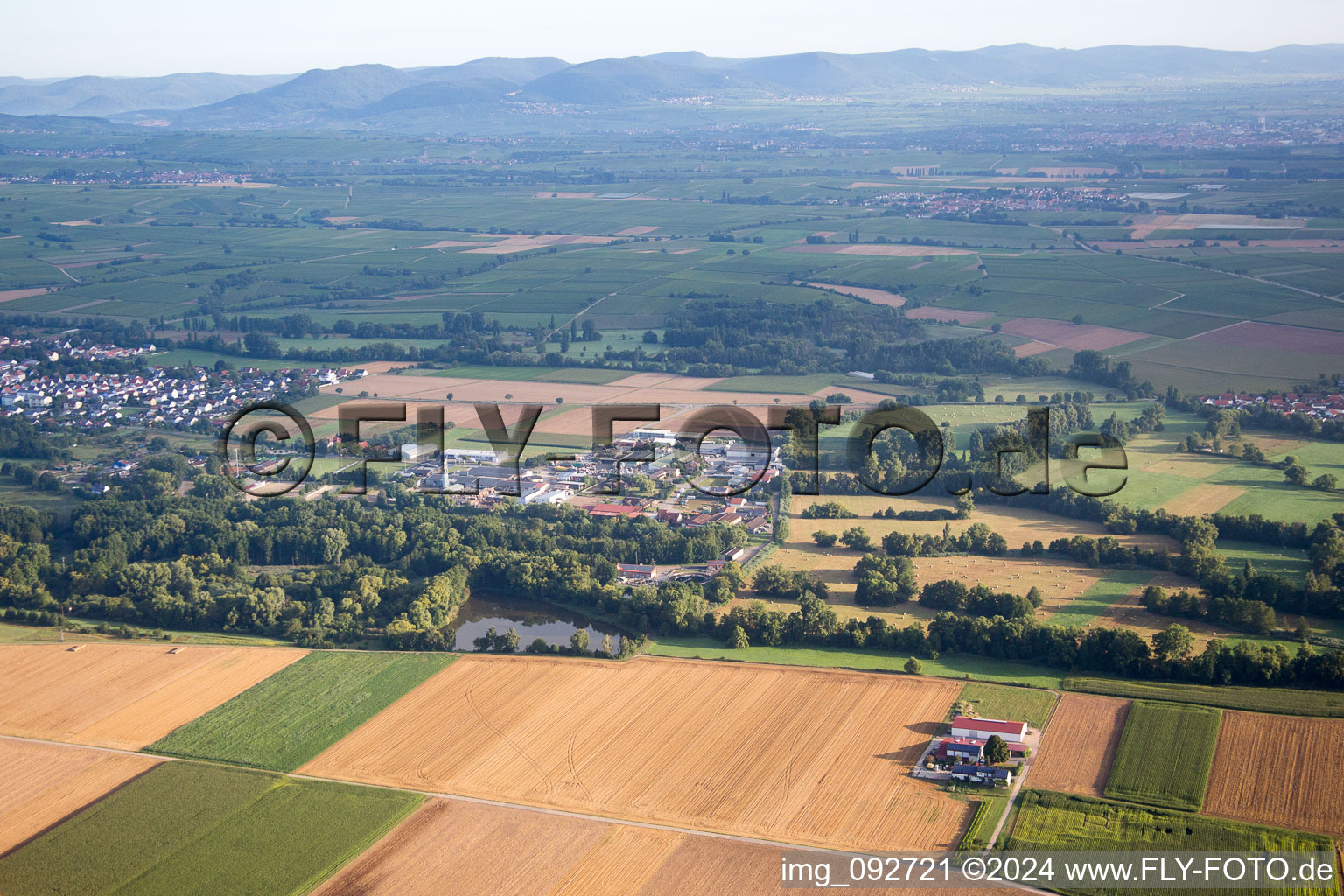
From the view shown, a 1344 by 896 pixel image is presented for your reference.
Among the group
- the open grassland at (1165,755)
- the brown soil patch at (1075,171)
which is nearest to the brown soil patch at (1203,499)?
the open grassland at (1165,755)

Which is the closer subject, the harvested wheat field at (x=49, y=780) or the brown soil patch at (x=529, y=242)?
the harvested wheat field at (x=49, y=780)

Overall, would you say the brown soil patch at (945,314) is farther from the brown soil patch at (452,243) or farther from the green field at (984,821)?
the green field at (984,821)

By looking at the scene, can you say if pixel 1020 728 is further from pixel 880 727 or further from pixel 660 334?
pixel 660 334

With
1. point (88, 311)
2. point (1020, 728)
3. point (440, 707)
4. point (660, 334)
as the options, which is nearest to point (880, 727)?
point (1020, 728)

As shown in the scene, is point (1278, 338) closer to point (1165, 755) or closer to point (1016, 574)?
point (1016, 574)

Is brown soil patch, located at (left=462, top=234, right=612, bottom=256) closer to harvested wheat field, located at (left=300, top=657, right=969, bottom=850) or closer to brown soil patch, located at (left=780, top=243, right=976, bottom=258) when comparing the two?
brown soil patch, located at (left=780, top=243, right=976, bottom=258)

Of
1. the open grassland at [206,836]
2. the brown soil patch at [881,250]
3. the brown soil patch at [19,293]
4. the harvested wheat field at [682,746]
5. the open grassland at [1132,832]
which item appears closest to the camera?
the open grassland at [1132,832]
